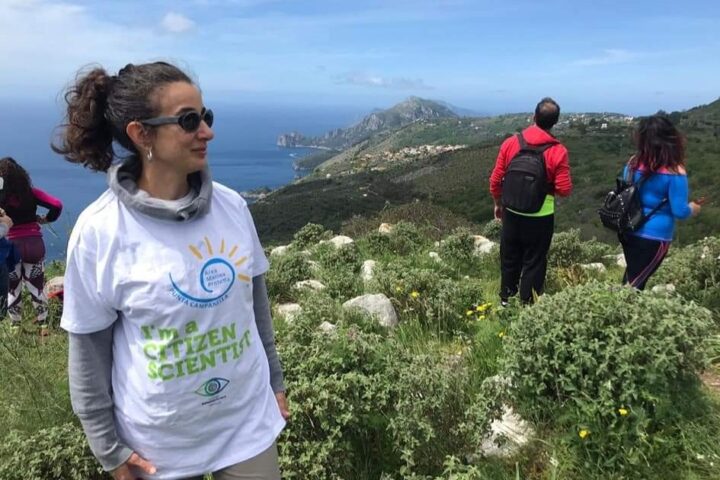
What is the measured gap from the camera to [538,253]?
4.43 m

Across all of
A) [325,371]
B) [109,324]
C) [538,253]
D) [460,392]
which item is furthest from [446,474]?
[538,253]

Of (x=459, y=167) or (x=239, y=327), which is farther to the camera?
(x=459, y=167)

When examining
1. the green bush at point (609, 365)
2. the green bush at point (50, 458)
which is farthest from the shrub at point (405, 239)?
the green bush at point (50, 458)

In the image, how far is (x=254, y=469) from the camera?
1721 millimetres

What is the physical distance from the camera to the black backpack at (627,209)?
3986mm

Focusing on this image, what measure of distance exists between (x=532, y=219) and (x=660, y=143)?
102 centimetres

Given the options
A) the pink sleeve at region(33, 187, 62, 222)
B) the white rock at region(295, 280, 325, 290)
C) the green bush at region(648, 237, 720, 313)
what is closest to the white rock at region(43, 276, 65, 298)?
the pink sleeve at region(33, 187, 62, 222)

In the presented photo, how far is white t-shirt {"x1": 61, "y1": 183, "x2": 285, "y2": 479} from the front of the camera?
1499mm

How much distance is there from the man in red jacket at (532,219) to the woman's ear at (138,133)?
3189mm

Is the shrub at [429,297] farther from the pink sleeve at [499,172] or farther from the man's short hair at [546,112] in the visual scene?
the man's short hair at [546,112]

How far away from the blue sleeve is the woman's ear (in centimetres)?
358

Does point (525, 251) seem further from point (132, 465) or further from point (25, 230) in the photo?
point (25, 230)

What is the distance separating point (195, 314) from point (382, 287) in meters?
3.49

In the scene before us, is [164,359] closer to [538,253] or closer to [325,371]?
[325,371]
